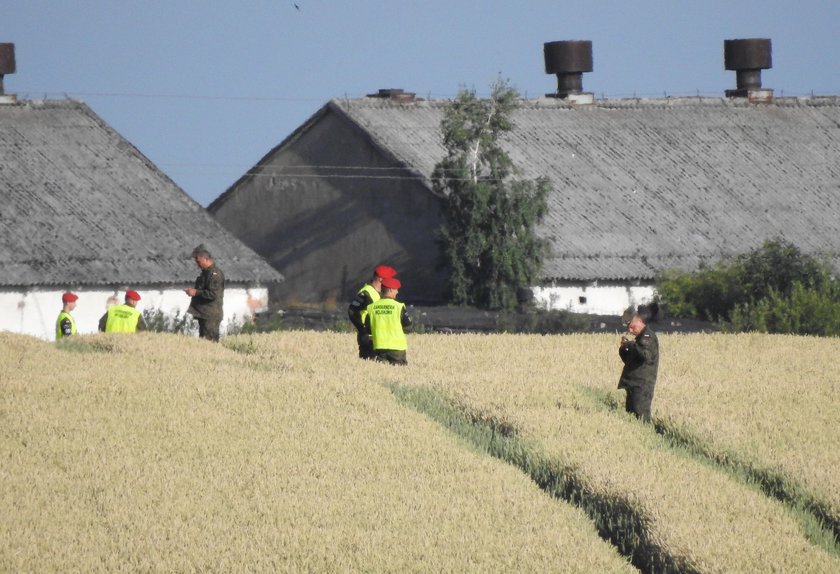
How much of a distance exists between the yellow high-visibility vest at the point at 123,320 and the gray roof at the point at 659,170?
22440 mm

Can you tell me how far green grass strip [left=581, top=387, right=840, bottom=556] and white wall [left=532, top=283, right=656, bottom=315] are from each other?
27.5 m

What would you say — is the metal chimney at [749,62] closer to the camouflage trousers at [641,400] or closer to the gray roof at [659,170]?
the gray roof at [659,170]

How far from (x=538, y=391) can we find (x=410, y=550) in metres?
7.36

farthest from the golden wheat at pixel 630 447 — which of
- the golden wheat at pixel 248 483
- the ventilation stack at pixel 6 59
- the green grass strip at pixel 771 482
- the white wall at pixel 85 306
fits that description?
the ventilation stack at pixel 6 59

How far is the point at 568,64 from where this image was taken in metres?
58.4

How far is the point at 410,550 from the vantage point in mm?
11734

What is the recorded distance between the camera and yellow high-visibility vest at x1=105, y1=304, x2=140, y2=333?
81.6 ft

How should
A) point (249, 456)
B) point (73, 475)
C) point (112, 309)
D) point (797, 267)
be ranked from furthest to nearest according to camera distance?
point (797, 267)
point (112, 309)
point (249, 456)
point (73, 475)

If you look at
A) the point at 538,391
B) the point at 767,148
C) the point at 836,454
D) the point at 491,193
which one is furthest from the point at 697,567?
the point at 767,148

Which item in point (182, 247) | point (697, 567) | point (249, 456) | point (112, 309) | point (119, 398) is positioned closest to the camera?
point (697, 567)

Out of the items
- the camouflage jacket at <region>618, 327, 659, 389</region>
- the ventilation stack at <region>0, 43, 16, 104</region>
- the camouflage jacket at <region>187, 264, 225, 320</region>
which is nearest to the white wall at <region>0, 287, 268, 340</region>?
the ventilation stack at <region>0, 43, 16, 104</region>

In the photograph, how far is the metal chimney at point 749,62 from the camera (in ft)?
200

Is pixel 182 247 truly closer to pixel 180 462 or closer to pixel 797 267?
pixel 797 267

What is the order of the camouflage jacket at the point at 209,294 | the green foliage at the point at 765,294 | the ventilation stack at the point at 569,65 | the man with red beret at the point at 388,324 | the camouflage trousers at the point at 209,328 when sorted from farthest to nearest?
the ventilation stack at the point at 569,65
the green foliage at the point at 765,294
the camouflage trousers at the point at 209,328
the camouflage jacket at the point at 209,294
the man with red beret at the point at 388,324
